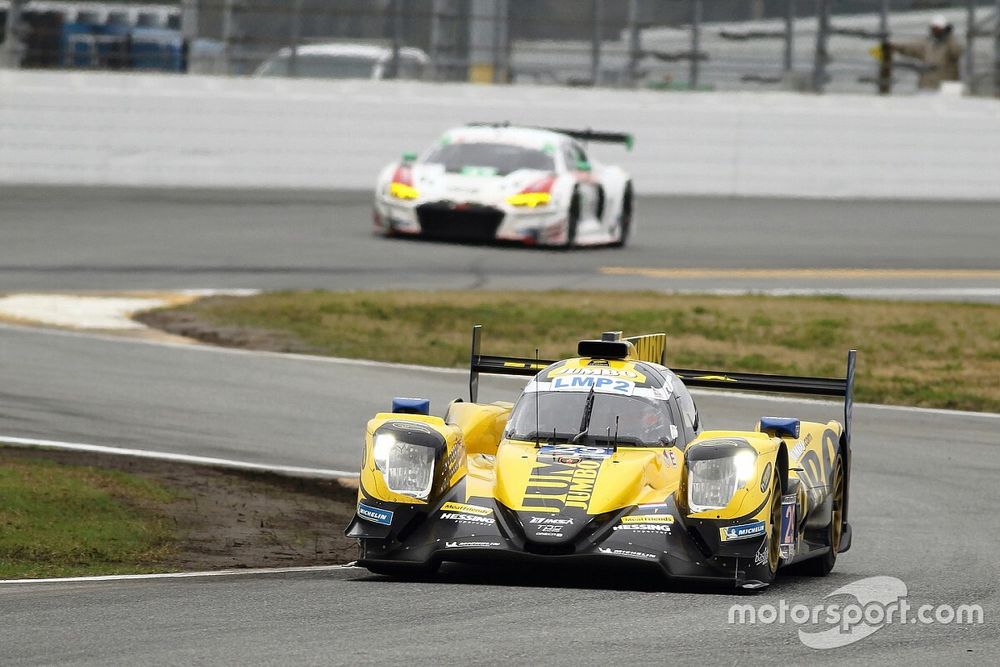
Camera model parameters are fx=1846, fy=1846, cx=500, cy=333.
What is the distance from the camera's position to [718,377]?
34.6ft

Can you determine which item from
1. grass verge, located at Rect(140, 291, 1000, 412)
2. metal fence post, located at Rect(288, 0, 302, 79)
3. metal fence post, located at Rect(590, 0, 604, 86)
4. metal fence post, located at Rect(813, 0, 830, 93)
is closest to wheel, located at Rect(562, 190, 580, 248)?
grass verge, located at Rect(140, 291, 1000, 412)

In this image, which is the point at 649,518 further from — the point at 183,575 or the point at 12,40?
the point at 12,40

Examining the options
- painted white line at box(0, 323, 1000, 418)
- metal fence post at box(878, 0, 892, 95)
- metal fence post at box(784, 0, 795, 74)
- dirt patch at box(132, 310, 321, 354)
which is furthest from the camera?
metal fence post at box(878, 0, 892, 95)

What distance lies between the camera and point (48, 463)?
12.0 meters

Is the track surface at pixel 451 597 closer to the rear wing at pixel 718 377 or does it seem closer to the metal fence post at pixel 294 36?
the rear wing at pixel 718 377

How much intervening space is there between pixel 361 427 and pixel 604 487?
596 cm

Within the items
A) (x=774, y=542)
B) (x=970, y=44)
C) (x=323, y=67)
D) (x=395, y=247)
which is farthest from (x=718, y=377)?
(x=970, y=44)

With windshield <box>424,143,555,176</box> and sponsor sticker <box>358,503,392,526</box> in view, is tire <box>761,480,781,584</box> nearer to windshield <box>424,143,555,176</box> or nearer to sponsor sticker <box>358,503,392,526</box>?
sponsor sticker <box>358,503,392,526</box>

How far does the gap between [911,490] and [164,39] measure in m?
20.8

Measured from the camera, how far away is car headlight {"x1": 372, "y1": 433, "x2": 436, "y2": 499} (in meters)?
8.98

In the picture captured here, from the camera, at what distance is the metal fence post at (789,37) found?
107ft

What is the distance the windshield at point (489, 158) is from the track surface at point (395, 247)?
1102mm

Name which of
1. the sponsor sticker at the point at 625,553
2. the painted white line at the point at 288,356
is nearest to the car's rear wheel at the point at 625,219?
the painted white line at the point at 288,356

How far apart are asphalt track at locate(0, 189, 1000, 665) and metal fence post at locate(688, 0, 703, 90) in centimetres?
238
